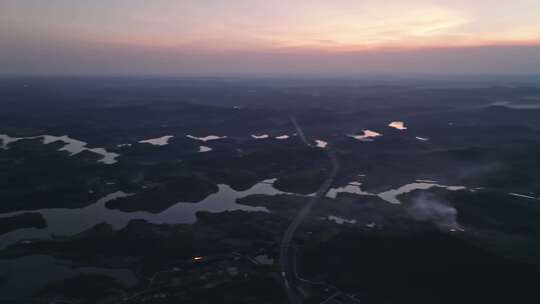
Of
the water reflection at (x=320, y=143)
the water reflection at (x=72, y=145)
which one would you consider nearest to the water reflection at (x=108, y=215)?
the water reflection at (x=72, y=145)

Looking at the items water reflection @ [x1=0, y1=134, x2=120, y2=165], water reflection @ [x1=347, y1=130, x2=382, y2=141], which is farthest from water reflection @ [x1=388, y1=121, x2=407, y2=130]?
water reflection @ [x1=0, y1=134, x2=120, y2=165]

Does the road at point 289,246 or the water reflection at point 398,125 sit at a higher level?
the water reflection at point 398,125

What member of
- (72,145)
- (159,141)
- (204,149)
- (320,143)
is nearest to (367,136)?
(320,143)

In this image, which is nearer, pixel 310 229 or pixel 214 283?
pixel 214 283

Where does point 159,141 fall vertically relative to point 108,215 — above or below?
above

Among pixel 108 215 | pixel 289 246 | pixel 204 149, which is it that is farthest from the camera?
pixel 204 149

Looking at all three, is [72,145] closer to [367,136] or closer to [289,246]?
[289,246]

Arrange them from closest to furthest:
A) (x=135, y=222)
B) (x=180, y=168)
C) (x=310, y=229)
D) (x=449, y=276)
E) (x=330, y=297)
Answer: (x=330, y=297)
(x=449, y=276)
(x=310, y=229)
(x=135, y=222)
(x=180, y=168)

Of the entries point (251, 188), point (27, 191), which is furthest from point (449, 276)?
point (27, 191)

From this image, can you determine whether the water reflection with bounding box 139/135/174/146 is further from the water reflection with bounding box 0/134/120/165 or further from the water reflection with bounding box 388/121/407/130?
the water reflection with bounding box 388/121/407/130

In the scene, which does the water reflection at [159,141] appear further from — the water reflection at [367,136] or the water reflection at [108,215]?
the water reflection at [367,136]

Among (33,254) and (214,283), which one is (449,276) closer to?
(214,283)
